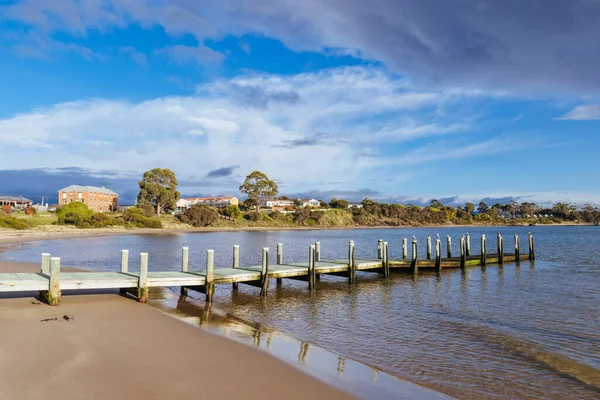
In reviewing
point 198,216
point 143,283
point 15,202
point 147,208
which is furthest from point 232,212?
point 143,283

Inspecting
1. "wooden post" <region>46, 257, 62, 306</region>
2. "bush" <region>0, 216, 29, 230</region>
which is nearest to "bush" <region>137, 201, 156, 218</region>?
"bush" <region>0, 216, 29, 230</region>

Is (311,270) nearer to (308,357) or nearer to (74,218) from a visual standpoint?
(308,357)

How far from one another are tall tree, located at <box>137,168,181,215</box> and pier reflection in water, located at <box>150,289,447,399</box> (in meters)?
68.9

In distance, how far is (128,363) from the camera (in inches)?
315

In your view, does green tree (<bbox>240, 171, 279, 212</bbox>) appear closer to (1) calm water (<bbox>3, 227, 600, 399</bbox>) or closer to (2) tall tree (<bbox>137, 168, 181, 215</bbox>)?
(2) tall tree (<bbox>137, 168, 181, 215</bbox>)

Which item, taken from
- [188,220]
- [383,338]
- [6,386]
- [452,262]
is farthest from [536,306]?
[188,220]

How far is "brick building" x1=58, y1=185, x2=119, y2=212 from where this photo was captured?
98.2 m

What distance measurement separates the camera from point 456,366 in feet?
30.9

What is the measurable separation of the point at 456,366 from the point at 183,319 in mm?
7415

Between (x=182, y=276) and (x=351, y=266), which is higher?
(x=182, y=276)

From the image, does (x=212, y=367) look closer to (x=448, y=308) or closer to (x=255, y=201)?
(x=448, y=308)

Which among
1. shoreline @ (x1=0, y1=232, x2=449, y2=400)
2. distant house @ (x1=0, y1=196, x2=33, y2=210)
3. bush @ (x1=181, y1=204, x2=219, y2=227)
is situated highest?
distant house @ (x1=0, y1=196, x2=33, y2=210)

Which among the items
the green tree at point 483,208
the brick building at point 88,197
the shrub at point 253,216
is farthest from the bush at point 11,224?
the green tree at point 483,208

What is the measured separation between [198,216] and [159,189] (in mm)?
8563
